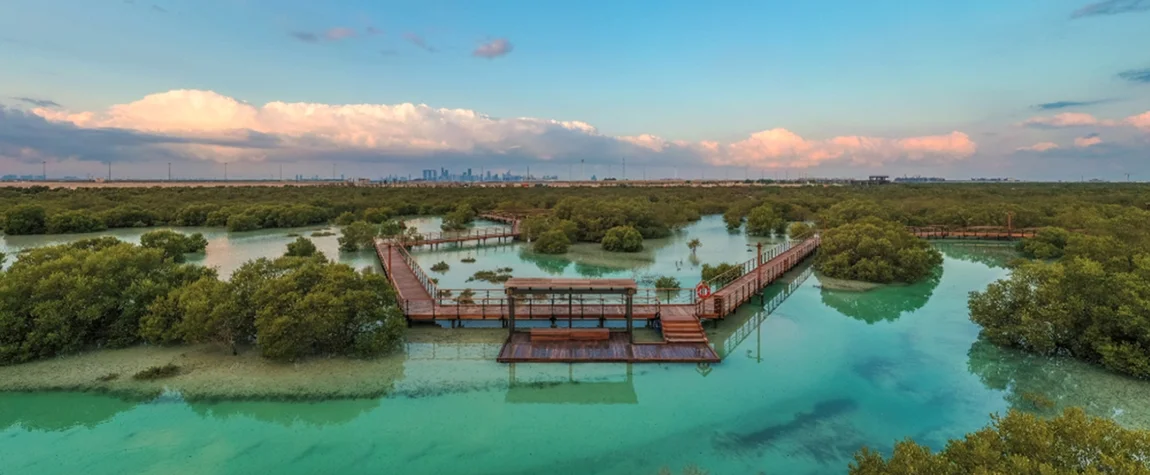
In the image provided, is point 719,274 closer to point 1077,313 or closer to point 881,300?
point 881,300

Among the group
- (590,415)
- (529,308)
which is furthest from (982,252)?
(590,415)

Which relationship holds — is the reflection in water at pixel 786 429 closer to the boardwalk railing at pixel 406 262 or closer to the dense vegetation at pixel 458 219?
the boardwalk railing at pixel 406 262

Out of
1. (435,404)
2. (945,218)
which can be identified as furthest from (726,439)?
(945,218)

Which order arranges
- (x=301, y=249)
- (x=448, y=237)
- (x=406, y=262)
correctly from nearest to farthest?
(x=406, y=262), (x=301, y=249), (x=448, y=237)

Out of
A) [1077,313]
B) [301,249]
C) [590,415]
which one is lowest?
[590,415]

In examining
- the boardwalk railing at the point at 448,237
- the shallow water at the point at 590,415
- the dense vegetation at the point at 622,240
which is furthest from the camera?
the boardwalk railing at the point at 448,237

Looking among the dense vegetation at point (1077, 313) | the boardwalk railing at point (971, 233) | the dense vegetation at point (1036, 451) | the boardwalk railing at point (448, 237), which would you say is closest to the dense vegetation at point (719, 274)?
the dense vegetation at point (1077, 313)

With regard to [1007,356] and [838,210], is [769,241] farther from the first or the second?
[1007,356]

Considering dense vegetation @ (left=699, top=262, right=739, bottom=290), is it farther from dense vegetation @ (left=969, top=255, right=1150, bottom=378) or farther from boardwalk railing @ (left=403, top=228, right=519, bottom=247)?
boardwalk railing @ (left=403, top=228, right=519, bottom=247)
